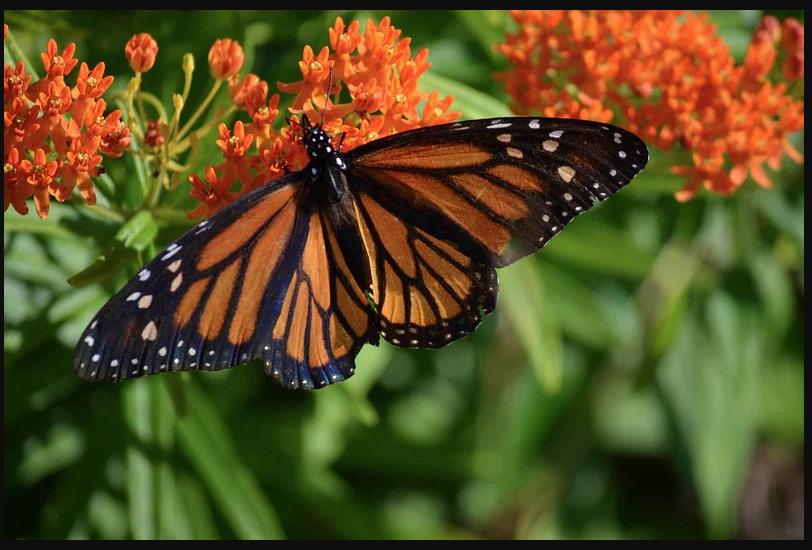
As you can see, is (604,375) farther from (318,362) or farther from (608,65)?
(318,362)

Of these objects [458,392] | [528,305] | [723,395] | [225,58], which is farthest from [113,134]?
[723,395]

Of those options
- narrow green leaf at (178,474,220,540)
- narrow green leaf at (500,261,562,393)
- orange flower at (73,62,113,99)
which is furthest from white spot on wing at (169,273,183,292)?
narrow green leaf at (178,474,220,540)

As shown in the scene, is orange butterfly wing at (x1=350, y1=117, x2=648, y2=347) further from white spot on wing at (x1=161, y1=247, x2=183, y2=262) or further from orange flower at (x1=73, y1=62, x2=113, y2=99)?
orange flower at (x1=73, y1=62, x2=113, y2=99)

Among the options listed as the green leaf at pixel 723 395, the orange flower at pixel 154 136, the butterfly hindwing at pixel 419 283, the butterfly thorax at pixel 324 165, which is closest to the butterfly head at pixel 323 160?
the butterfly thorax at pixel 324 165

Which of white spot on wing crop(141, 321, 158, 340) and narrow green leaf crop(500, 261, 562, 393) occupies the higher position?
white spot on wing crop(141, 321, 158, 340)

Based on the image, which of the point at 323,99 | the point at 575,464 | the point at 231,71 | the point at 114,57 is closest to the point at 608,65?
the point at 323,99

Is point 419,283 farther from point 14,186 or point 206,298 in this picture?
point 14,186

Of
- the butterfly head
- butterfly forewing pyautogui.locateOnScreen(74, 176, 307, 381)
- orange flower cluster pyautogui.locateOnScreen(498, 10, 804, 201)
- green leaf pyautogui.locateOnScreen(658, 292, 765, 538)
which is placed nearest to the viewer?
butterfly forewing pyautogui.locateOnScreen(74, 176, 307, 381)

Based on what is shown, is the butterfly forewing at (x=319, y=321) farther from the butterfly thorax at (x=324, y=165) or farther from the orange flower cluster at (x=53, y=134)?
the orange flower cluster at (x=53, y=134)
